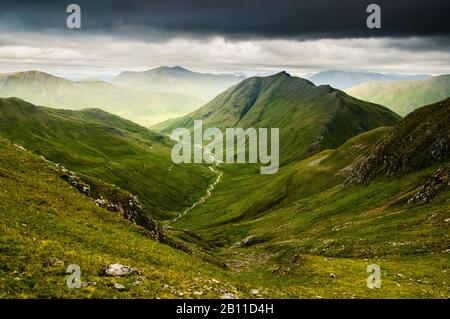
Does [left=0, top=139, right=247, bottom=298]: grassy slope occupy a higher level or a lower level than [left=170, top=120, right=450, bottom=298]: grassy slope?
higher

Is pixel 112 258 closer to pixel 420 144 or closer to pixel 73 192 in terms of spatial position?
pixel 73 192

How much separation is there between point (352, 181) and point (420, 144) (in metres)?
24.7

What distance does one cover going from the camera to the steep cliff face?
294 feet

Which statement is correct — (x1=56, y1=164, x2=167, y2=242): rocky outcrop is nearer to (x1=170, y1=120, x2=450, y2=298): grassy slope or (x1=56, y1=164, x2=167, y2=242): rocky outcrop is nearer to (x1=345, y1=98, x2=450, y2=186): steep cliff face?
(x1=170, y1=120, x2=450, y2=298): grassy slope

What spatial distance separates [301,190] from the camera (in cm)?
15688

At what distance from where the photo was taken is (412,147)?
317ft

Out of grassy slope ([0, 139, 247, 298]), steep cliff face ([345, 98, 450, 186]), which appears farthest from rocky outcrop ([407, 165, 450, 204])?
grassy slope ([0, 139, 247, 298])

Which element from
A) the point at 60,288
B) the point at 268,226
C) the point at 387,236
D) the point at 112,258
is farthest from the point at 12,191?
the point at 268,226

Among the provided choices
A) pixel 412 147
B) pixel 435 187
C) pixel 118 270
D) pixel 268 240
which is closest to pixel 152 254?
pixel 118 270

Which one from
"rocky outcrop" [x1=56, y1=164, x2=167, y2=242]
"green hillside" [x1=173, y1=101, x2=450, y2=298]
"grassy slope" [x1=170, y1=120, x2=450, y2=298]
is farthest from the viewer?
"rocky outcrop" [x1=56, y1=164, x2=167, y2=242]

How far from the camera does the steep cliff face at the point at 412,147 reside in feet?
294

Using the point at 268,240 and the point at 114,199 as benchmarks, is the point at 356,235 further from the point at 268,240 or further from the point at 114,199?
the point at 114,199

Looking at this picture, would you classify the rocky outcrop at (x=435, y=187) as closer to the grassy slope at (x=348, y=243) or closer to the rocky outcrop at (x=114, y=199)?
the grassy slope at (x=348, y=243)

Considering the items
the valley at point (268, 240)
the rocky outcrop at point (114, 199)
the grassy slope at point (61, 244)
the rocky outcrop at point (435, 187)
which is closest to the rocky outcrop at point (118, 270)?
the valley at point (268, 240)
